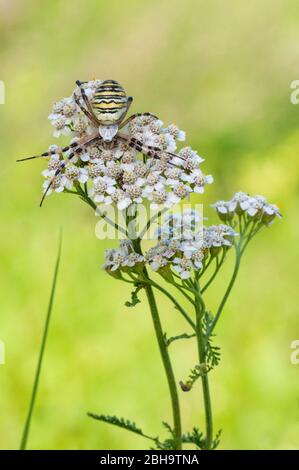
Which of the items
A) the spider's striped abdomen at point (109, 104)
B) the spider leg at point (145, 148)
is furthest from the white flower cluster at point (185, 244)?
the spider's striped abdomen at point (109, 104)

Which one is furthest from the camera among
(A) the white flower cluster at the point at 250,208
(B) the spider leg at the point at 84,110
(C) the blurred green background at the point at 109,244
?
(C) the blurred green background at the point at 109,244

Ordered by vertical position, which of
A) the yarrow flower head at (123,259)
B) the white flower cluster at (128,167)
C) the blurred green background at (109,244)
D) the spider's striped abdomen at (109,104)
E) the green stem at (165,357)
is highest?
the blurred green background at (109,244)

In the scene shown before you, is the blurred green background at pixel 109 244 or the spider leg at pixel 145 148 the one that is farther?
the blurred green background at pixel 109 244

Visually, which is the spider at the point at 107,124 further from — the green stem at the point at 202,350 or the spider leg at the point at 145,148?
the green stem at the point at 202,350

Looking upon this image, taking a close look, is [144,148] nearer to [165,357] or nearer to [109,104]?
[109,104]
